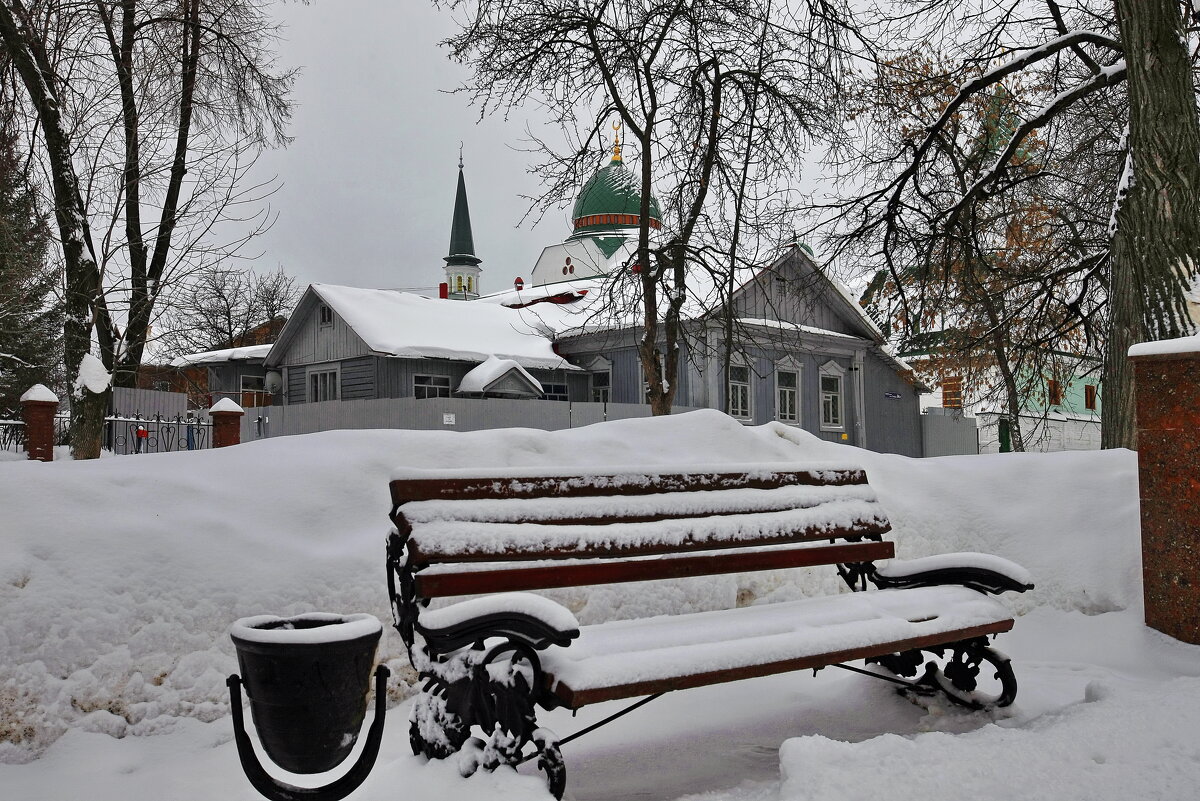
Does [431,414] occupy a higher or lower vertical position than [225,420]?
higher

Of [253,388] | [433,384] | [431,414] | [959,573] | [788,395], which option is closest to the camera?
[959,573]

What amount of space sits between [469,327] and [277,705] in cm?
2090

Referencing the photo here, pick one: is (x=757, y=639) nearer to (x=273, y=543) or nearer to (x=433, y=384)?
(x=273, y=543)

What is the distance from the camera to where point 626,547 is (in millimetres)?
3613

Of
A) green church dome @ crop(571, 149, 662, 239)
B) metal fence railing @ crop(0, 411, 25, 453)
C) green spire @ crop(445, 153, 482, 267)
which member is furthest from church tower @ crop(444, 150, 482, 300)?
metal fence railing @ crop(0, 411, 25, 453)

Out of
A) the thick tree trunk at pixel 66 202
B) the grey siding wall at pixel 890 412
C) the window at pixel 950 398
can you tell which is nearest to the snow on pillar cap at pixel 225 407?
the thick tree trunk at pixel 66 202

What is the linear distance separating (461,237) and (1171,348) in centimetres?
6521

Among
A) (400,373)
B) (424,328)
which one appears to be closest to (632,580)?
(400,373)

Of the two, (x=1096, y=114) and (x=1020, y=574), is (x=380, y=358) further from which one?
(x=1020, y=574)

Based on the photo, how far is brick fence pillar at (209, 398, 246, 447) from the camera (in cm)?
1206

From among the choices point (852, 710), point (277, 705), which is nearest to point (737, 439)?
point (852, 710)

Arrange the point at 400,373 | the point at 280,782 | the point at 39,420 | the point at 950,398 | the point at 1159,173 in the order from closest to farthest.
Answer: the point at 280,782
the point at 1159,173
the point at 39,420
the point at 400,373
the point at 950,398

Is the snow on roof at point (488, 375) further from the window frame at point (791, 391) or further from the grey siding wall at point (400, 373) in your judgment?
the window frame at point (791, 391)

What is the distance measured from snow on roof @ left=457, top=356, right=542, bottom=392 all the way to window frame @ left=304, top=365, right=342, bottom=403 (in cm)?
350
